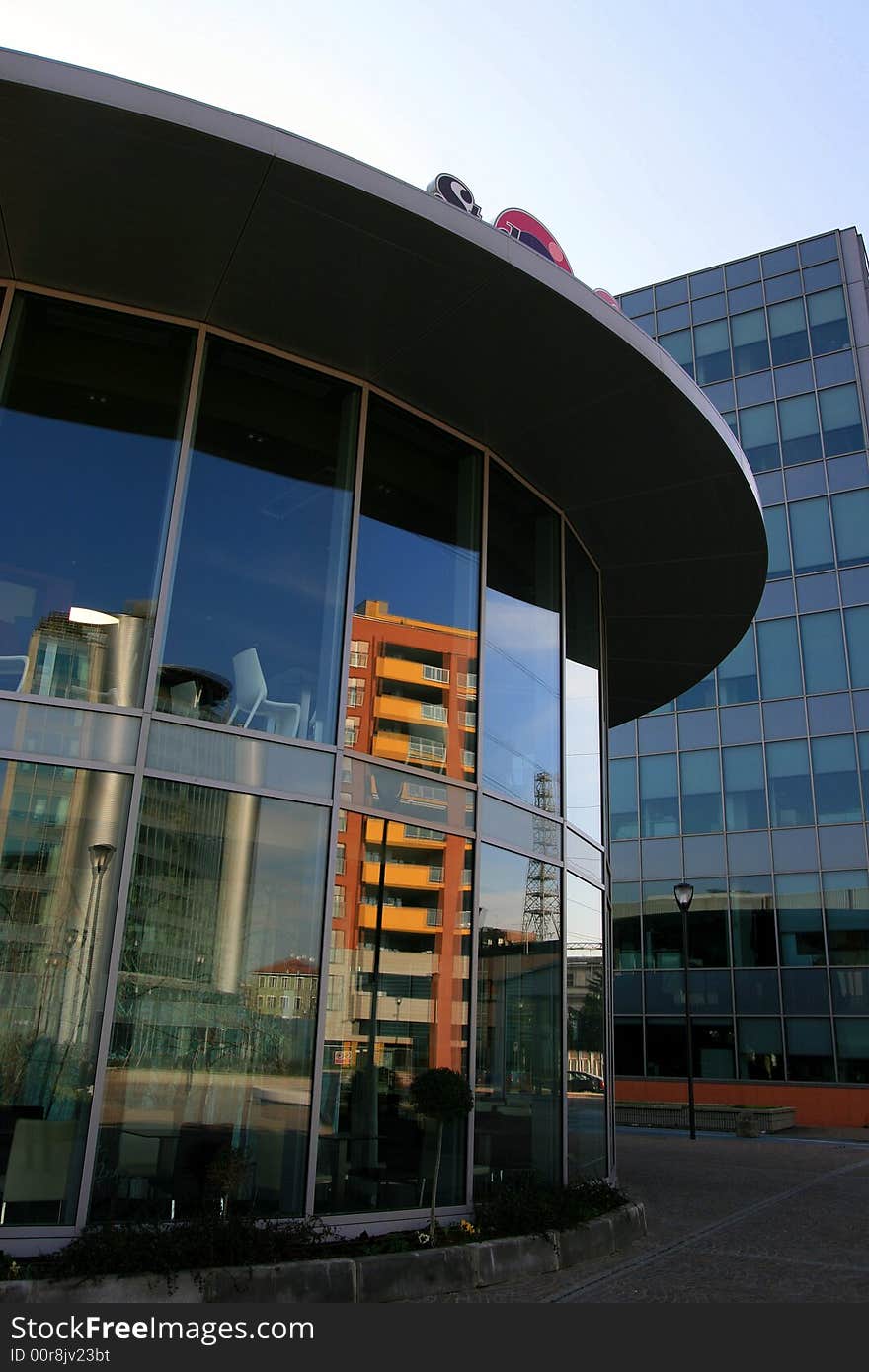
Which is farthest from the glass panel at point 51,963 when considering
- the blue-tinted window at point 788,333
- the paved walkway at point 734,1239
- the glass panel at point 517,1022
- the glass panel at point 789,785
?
the blue-tinted window at point 788,333

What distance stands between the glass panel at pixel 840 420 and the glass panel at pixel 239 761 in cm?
3038

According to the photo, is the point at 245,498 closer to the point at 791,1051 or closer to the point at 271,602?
the point at 271,602

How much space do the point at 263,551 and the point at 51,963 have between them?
394 cm

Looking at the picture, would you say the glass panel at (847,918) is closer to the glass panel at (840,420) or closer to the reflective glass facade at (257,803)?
the glass panel at (840,420)

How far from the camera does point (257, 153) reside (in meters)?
7.96

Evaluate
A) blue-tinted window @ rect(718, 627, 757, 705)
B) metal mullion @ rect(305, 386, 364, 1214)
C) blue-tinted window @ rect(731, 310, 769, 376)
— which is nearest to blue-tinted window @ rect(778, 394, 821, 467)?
blue-tinted window @ rect(731, 310, 769, 376)

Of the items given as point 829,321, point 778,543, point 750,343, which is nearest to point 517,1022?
point 778,543

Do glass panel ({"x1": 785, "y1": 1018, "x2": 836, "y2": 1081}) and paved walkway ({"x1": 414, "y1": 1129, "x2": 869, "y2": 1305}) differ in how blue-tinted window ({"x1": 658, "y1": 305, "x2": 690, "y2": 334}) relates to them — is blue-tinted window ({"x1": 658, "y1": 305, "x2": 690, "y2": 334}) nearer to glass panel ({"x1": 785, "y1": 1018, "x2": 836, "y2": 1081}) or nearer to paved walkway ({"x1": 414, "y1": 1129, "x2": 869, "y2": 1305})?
glass panel ({"x1": 785, "y1": 1018, "x2": 836, "y2": 1081})

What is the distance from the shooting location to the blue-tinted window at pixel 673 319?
3975 centimetres

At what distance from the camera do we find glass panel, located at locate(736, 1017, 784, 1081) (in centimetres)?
3064

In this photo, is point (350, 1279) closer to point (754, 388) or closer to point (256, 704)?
point (256, 704)

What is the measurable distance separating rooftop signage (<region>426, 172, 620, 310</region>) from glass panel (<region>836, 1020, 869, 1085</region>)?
24.9 meters

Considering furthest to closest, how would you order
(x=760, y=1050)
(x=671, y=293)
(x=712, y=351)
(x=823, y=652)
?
(x=671, y=293), (x=712, y=351), (x=823, y=652), (x=760, y=1050)

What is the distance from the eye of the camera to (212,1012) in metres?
8.15
